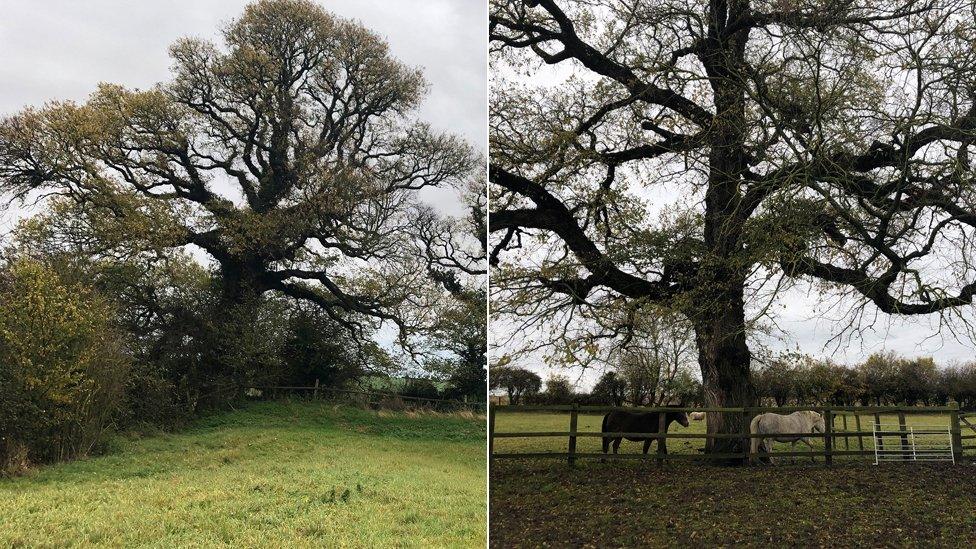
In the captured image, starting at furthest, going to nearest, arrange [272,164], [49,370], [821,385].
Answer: [272,164]
[49,370]
[821,385]

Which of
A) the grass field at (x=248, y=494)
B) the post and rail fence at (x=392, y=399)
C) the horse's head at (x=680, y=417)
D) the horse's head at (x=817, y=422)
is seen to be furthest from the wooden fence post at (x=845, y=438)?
the post and rail fence at (x=392, y=399)

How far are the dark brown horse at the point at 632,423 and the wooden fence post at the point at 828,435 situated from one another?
1.00 metres

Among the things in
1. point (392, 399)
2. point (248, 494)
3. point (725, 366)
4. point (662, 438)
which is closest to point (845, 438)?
point (725, 366)

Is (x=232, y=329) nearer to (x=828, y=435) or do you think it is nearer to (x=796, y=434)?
(x=796, y=434)

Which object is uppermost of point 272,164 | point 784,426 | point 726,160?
point 272,164

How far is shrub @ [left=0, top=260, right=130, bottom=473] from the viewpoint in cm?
565

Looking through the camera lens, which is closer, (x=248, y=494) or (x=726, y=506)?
(x=726, y=506)

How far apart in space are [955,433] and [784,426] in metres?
1.23

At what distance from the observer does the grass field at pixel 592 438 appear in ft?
15.5

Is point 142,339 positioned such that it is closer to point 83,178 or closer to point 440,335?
point 83,178

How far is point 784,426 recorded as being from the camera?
4.97 metres

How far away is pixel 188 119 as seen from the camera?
8.88m

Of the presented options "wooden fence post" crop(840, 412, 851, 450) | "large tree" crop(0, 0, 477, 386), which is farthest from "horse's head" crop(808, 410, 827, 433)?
"large tree" crop(0, 0, 477, 386)

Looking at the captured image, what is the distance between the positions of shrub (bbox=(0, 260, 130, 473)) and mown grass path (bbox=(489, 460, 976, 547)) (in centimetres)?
392
